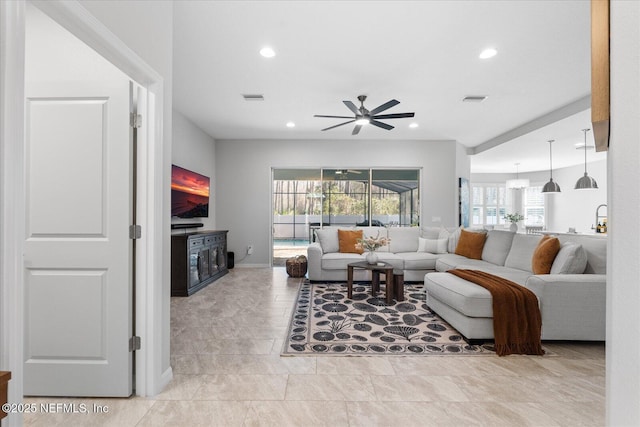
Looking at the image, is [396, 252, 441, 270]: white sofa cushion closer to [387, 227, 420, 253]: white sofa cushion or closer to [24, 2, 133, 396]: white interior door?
[387, 227, 420, 253]: white sofa cushion

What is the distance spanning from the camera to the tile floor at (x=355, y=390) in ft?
5.76

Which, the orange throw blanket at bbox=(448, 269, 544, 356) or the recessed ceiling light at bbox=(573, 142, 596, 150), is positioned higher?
the recessed ceiling light at bbox=(573, 142, 596, 150)

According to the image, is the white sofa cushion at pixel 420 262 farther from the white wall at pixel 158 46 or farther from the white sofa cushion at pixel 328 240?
the white wall at pixel 158 46

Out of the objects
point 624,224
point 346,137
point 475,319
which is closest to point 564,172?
point 346,137

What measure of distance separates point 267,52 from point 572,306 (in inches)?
140

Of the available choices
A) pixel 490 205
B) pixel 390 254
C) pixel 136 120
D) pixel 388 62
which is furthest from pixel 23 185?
pixel 490 205

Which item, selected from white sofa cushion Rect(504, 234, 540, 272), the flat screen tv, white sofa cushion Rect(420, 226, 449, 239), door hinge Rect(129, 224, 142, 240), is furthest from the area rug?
the flat screen tv

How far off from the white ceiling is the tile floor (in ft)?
8.91

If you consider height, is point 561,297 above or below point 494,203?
below

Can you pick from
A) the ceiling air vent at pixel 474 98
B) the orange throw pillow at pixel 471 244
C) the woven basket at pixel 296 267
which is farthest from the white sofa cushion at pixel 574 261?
the woven basket at pixel 296 267

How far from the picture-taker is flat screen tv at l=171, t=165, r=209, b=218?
4.70m

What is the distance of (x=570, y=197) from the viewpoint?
30.4 feet

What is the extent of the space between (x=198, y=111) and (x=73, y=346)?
13.0 ft

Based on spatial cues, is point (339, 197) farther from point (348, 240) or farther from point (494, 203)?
point (494, 203)
